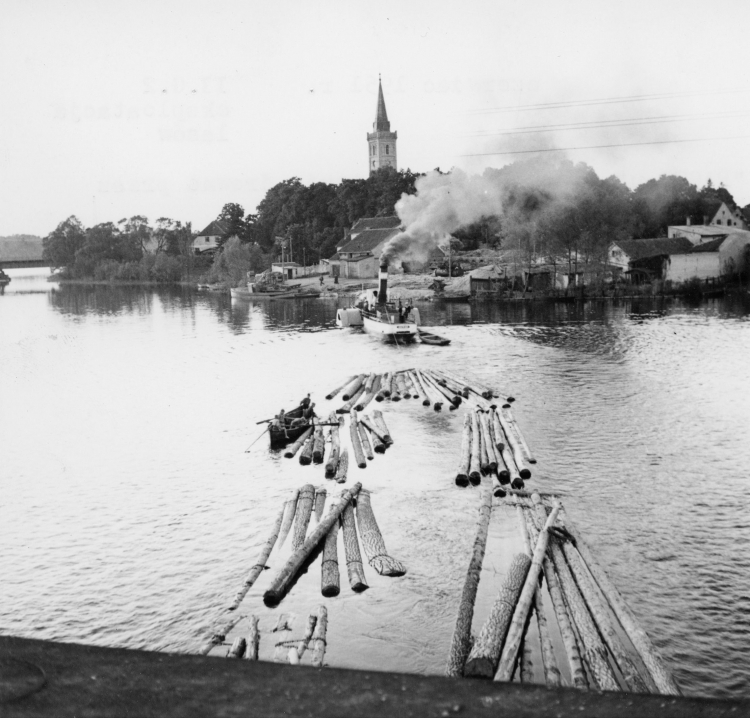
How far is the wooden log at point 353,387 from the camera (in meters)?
29.4

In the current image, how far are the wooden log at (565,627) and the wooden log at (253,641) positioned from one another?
14.5 feet

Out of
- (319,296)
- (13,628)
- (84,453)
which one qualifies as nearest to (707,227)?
(319,296)

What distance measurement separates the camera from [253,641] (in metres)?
11.1

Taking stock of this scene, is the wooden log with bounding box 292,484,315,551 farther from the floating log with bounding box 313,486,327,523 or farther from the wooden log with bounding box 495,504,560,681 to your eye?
the wooden log with bounding box 495,504,560,681

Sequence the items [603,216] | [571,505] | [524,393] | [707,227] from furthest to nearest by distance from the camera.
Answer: [707,227], [603,216], [524,393], [571,505]

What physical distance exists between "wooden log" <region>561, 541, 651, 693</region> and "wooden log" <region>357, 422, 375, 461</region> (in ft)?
28.5

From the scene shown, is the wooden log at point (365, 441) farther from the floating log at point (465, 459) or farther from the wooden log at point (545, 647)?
the wooden log at point (545, 647)

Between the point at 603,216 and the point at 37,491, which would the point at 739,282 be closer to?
the point at 603,216

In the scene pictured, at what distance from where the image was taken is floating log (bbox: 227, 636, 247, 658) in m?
10.8

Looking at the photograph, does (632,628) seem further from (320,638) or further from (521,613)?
(320,638)

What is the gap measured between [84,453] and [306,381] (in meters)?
12.9

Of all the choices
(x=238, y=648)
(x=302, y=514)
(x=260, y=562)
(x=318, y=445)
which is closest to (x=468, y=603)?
(x=238, y=648)

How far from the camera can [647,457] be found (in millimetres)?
20719

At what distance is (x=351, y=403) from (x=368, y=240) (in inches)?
2798
